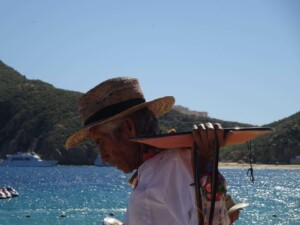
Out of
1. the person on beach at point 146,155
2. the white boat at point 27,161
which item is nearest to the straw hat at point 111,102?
the person on beach at point 146,155

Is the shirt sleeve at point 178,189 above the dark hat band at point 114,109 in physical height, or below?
below

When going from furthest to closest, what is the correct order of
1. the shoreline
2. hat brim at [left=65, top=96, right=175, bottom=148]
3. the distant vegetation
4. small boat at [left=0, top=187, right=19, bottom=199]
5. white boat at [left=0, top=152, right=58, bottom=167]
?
white boat at [left=0, top=152, right=58, bottom=167], the distant vegetation, the shoreline, small boat at [left=0, top=187, right=19, bottom=199], hat brim at [left=65, top=96, right=175, bottom=148]

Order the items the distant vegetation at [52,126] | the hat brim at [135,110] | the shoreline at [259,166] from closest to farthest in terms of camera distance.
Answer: the hat brim at [135,110]
the shoreline at [259,166]
the distant vegetation at [52,126]

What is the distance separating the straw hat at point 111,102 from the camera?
5.69 feet

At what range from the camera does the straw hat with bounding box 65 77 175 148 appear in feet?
5.69

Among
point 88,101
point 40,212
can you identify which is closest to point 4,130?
point 40,212

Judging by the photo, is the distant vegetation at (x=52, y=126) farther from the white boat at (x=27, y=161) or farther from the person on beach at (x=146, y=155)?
the person on beach at (x=146, y=155)

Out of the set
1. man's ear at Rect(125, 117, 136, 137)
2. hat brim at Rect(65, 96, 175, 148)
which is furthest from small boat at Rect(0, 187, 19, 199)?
man's ear at Rect(125, 117, 136, 137)

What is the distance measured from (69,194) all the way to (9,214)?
1488cm

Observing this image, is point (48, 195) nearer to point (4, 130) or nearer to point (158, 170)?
point (158, 170)

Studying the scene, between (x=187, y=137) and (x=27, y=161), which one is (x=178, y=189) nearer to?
(x=187, y=137)

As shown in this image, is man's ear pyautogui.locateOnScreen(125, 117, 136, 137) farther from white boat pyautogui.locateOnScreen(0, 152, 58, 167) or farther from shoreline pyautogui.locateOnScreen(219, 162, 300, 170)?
white boat pyautogui.locateOnScreen(0, 152, 58, 167)

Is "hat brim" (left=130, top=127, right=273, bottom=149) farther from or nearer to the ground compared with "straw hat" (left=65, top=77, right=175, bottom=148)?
nearer to the ground

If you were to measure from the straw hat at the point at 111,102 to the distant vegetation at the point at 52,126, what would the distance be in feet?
331
